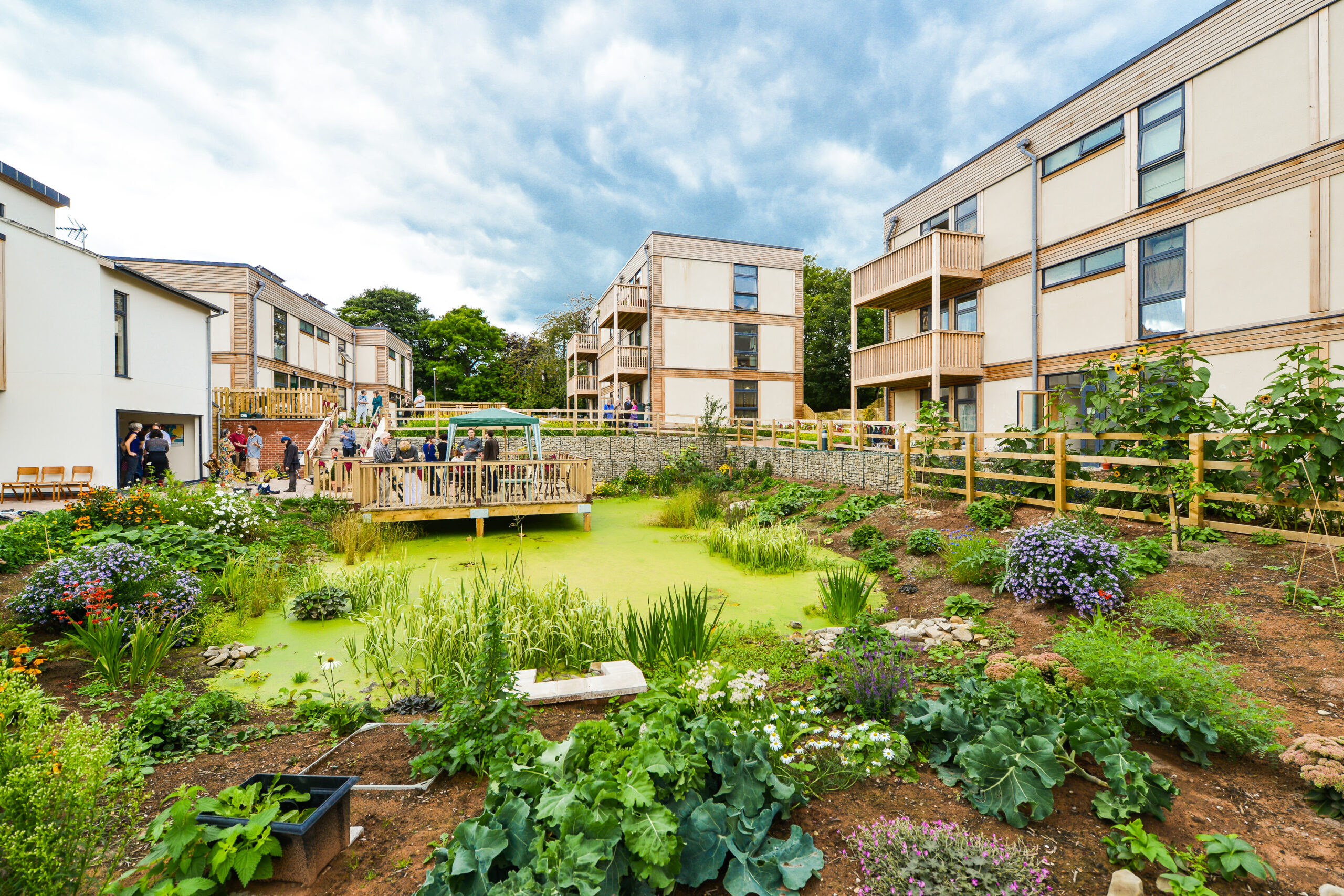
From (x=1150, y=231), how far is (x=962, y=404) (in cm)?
553

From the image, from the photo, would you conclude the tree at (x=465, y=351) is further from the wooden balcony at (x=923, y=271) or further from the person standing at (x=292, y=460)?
the wooden balcony at (x=923, y=271)

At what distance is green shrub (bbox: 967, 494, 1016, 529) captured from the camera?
8.14m

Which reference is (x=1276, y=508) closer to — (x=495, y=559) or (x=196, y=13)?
(x=495, y=559)

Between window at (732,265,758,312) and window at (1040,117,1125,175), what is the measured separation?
533 inches

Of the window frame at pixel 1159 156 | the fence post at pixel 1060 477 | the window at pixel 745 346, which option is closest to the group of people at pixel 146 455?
the fence post at pixel 1060 477

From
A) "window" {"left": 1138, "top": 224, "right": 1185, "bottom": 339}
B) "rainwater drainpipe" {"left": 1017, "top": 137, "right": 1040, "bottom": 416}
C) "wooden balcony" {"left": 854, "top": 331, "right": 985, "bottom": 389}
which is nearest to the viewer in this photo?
"window" {"left": 1138, "top": 224, "right": 1185, "bottom": 339}

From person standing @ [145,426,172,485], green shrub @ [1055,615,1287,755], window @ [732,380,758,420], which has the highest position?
window @ [732,380,758,420]

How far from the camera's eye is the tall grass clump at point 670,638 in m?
4.36

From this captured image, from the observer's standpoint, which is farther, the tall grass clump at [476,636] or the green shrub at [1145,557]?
the green shrub at [1145,557]

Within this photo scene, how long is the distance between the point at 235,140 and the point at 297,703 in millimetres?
11210

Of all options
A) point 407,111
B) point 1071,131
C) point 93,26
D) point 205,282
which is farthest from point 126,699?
point 205,282

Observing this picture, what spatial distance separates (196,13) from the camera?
8.47 meters

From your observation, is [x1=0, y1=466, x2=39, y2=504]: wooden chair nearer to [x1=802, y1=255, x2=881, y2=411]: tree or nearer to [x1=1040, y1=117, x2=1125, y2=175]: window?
[x1=1040, y1=117, x2=1125, y2=175]: window

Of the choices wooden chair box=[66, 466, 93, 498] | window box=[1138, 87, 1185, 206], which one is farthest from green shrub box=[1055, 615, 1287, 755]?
wooden chair box=[66, 466, 93, 498]
